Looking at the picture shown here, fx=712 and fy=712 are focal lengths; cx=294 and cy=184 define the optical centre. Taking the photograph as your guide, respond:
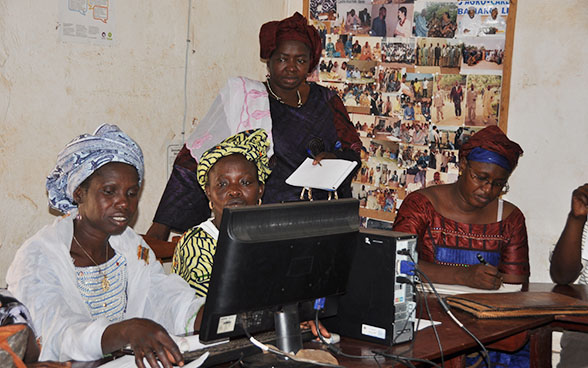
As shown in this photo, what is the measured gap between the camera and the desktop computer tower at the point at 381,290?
7.20ft

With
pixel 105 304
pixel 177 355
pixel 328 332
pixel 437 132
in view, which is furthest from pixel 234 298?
pixel 437 132

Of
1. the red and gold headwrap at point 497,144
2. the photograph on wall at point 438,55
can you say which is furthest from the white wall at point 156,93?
the red and gold headwrap at point 497,144

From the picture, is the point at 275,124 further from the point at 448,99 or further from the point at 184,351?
the point at 184,351

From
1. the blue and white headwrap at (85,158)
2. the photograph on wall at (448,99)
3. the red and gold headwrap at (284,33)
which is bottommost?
the blue and white headwrap at (85,158)

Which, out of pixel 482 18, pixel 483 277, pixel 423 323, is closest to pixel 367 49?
pixel 482 18

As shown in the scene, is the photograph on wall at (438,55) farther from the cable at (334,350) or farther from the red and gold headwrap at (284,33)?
the cable at (334,350)

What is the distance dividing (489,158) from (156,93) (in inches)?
79.2

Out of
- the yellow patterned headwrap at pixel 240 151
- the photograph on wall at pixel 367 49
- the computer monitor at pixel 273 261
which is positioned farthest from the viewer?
the photograph on wall at pixel 367 49

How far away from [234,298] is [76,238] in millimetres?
853

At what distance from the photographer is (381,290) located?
87.3 inches

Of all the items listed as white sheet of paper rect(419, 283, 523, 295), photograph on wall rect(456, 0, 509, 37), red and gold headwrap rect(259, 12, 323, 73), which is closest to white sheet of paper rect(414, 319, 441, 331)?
white sheet of paper rect(419, 283, 523, 295)

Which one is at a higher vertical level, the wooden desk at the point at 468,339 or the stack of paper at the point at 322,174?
the stack of paper at the point at 322,174

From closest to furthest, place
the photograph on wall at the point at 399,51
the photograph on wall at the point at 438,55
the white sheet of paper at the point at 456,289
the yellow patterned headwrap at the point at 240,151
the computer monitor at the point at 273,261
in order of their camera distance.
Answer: the computer monitor at the point at 273,261, the yellow patterned headwrap at the point at 240,151, the white sheet of paper at the point at 456,289, the photograph on wall at the point at 438,55, the photograph on wall at the point at 399,51

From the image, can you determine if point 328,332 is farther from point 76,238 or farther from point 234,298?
point 76,238
